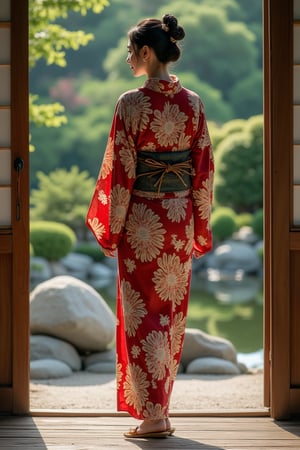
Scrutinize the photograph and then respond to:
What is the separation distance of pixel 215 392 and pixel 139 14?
19.5 m

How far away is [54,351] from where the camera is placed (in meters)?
6.27

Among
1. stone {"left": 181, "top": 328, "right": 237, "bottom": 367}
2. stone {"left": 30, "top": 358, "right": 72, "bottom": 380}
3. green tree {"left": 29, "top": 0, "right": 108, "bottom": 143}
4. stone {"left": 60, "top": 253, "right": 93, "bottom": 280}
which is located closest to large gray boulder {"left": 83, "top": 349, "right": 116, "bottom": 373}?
stone {"left": 30, "top": 358, "right": 72, "bottom": 380}

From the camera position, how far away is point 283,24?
407cm

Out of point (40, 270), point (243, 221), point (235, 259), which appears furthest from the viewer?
point (243, 221)

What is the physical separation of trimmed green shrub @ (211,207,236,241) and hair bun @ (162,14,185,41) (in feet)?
42.2

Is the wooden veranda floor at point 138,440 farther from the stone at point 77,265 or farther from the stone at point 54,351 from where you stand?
the stone at point 77,265

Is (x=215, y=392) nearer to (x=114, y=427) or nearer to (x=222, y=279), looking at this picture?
(x=114, y=427)

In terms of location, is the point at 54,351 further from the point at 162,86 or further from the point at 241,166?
the point at 241,166

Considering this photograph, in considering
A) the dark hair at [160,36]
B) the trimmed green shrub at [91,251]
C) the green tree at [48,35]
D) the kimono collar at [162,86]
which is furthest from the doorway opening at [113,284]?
the green tree at [48,35]

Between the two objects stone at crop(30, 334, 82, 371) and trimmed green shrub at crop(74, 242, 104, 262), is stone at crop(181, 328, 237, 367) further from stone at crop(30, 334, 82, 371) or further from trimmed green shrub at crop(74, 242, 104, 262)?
trimmed green shrub at crop(74, 242, 104, 262)

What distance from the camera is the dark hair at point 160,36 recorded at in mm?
3574

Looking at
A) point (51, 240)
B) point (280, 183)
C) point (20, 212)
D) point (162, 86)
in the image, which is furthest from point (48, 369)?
point (51, 240)

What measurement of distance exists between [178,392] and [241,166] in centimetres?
1186

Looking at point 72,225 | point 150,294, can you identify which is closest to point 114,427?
point 150,294
